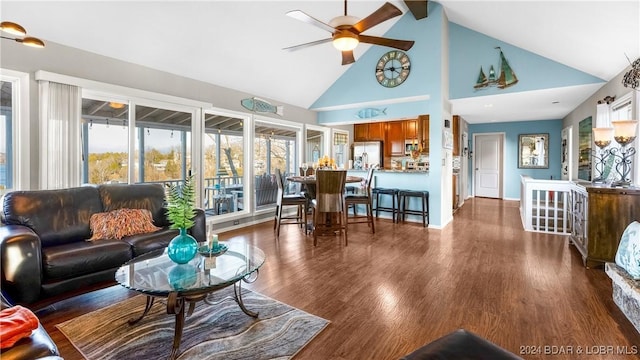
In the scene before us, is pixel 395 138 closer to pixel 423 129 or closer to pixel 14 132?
pixel 423 129

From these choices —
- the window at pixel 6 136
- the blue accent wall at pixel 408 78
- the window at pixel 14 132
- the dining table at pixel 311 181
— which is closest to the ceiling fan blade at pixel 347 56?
the dining table at pixel 311 181

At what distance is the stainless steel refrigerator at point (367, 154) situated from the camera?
7984 millimetres

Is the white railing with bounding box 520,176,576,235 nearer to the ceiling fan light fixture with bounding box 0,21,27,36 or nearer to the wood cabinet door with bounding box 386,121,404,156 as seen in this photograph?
the wood cabinet door with bounding box 386,121,404,156

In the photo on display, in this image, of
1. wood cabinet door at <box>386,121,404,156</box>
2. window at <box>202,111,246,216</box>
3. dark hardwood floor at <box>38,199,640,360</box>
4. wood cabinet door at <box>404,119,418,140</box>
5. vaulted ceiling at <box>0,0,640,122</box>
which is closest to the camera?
dark hardwood floor at <box>38,199,640,360</box>

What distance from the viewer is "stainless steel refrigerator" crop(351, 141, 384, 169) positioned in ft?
26.2

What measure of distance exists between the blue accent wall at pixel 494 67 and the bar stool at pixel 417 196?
2.01m

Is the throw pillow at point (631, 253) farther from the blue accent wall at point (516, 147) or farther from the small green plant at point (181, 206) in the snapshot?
the blue accent wall at point (516, 147)

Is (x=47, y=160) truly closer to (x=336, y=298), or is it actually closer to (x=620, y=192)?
(x=336, y=298)

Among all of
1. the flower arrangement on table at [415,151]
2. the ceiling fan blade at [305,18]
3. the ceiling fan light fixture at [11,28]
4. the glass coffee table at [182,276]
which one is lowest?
the glass coffee table at [182,276]

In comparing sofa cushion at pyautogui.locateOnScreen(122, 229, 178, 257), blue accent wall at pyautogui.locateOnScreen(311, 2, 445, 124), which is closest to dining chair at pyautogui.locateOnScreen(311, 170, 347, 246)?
sofa cushion at pyautogui.locateOnScreen(122, 229, 178, 257)

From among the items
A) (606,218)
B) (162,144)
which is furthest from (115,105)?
(606,218)

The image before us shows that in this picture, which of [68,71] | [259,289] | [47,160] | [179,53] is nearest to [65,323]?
[259,289]

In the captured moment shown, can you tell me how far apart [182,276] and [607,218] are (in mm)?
4062

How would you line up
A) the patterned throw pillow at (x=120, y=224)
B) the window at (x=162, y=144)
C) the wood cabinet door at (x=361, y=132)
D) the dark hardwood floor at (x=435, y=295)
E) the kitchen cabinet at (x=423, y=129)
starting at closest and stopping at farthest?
the dark hardwood floor at (x=435, y=295) → the patterned throw pillow at (x=120, y=224) → the window at (x=162, y=144) → the kitchen cabinet at (x=423, y=129) → the wood cabinet door at (x=361, y=132)
